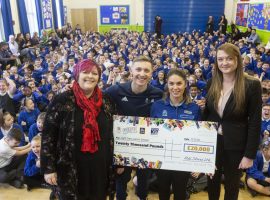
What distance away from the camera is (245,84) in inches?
86.7

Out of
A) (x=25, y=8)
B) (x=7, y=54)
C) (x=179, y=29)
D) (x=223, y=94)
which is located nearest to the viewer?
(x=223, y=94)

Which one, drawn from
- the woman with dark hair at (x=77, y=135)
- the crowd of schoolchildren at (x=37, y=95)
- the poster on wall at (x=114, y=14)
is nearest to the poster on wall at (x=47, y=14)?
the poster on wall at (x=114, y=14)

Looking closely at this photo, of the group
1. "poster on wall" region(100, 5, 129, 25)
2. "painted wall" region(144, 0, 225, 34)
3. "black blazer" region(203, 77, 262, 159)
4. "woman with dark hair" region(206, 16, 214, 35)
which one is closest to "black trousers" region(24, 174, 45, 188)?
"black blazer" region(203, 77, 262, 159)

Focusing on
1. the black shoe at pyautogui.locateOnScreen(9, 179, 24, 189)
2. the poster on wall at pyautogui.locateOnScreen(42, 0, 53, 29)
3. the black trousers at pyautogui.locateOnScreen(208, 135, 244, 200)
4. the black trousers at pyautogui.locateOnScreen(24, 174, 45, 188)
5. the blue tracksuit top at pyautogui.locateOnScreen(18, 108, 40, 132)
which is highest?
the poster on wall at pyautogui.locateOnScreen(42, 0, 53, 29)

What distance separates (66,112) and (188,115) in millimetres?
1101

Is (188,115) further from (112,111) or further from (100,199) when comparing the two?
(100,199)

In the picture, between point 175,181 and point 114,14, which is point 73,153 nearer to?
point 175,181

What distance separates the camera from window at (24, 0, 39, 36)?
1545cm

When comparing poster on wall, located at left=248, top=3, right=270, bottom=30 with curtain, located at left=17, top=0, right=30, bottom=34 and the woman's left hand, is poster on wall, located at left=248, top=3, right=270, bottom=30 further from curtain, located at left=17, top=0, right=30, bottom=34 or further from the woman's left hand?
the woman's left hand

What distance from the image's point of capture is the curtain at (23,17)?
45.2ft

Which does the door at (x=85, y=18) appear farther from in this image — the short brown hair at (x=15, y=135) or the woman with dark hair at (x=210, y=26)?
the short brown hair at (x=15, y=135)

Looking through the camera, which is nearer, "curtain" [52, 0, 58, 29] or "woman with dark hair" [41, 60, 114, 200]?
"woman with dark hair" [41, 60, 114, 200]

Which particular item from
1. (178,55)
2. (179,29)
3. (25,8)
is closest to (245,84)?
(178,55)

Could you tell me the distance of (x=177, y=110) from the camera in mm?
2500
